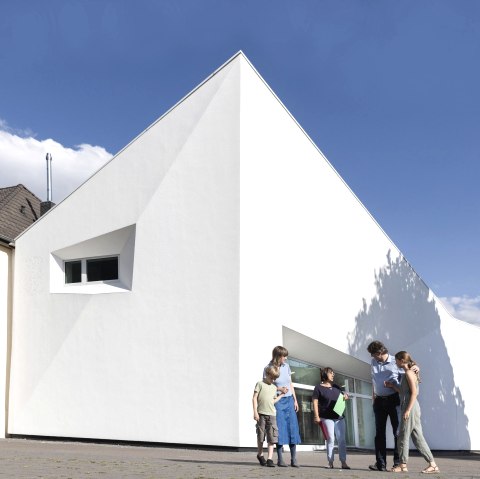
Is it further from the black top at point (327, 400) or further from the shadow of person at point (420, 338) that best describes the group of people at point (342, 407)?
the shadow of person at point (420, 338)

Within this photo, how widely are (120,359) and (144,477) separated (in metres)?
7.49

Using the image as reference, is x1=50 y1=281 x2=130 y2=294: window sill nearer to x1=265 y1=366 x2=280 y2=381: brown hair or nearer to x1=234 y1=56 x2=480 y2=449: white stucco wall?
x1=234 y1=56 x2=480 y2=449: white stucco wall

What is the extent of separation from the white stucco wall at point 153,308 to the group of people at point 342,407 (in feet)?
11.0

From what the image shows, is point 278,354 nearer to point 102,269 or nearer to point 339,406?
point 339,406

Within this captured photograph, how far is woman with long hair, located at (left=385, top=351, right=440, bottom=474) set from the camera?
7.90 m

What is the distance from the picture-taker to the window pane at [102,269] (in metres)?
14.9

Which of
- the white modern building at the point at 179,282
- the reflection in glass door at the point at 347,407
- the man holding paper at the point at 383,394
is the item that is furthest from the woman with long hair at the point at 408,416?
the reflection in glass door at the point at 347,407

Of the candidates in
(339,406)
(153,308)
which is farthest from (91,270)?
(339,406)

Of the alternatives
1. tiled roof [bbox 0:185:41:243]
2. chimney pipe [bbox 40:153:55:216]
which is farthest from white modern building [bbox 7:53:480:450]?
chimney pipe [bbox 40:153:55:216]

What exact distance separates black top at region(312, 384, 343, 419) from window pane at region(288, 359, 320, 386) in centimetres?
691

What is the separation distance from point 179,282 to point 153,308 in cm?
78

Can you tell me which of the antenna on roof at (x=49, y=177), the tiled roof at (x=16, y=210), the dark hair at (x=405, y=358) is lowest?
the dark hair at (x=405, y=358)

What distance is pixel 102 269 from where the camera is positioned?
1506 centimetres

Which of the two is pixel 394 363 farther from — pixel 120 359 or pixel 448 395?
pixel 448 395
